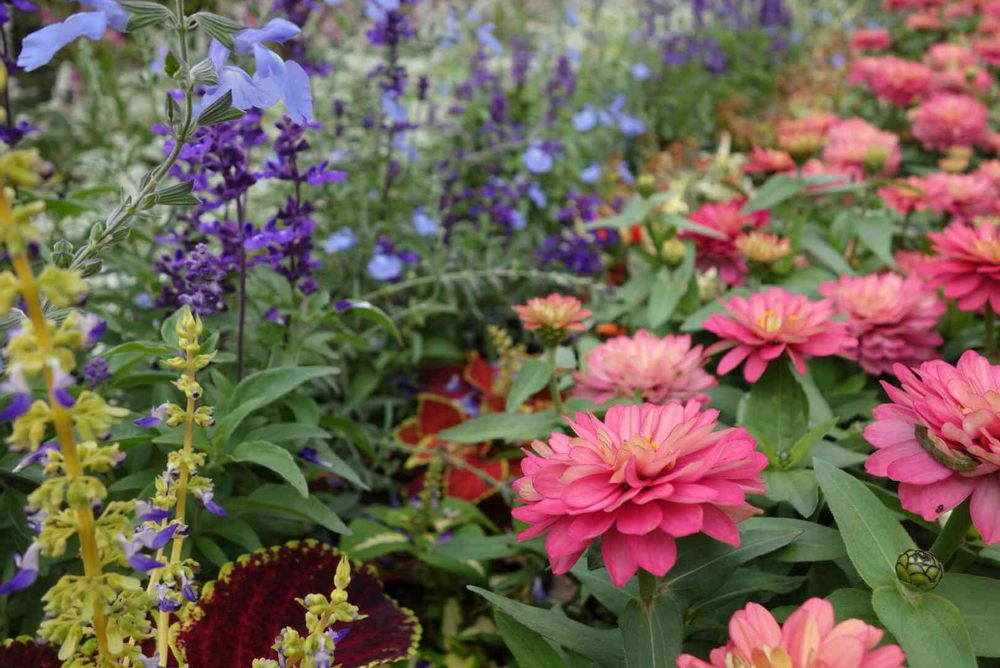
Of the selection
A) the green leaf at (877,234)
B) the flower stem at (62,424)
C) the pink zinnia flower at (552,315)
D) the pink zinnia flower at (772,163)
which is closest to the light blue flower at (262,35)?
the flower stem at (62,424)

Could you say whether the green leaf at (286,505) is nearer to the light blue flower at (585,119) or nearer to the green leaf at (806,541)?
the green leaf at (806,541)

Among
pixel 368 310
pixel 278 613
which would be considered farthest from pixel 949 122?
pixel 278 613

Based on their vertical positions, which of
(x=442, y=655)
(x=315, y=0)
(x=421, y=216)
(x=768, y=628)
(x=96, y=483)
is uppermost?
(x=315, y=0)

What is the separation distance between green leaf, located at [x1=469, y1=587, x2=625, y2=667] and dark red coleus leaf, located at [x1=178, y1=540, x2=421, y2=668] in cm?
16

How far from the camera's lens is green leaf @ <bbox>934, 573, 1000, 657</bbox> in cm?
71

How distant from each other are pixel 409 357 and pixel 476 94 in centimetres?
123

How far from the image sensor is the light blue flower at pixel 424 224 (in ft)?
6.20

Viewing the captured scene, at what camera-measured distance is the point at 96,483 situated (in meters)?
0.54

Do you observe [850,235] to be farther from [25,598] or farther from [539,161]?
[25,598]

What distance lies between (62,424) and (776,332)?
758mm

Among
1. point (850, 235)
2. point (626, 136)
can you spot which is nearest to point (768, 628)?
point (850, 235)

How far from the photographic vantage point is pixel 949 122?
198 centimetres

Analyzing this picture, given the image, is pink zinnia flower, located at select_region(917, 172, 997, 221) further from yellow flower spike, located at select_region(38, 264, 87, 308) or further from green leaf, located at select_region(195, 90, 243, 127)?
yellow flower spike, located at select_region(38, 264, 87, 308)

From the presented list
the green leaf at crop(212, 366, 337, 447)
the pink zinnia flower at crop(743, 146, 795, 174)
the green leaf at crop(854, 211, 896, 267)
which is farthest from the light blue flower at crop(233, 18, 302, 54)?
the pink zinnia flower at crop(743, 146, 795, 174)
